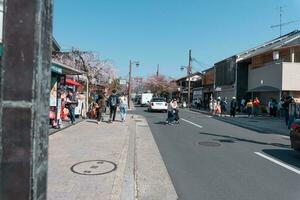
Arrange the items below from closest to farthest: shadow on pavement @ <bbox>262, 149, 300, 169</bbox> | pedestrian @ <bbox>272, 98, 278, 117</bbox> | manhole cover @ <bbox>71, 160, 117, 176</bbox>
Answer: manhole cover @ <bbox>71, 160, 117, 176</bbox>
shadow on pavement @ <bbox>262, 149, 300, 169</bbox>
pedestrian @ <bbox>272, 98, 278, 117</bbox>

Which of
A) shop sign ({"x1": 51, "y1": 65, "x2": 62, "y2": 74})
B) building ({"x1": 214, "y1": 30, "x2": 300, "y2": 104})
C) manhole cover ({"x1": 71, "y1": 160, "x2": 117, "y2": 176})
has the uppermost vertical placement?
building ({"x1": 214, "y1": 30, "x2": 300, "y2": 104})

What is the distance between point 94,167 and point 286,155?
627 cm

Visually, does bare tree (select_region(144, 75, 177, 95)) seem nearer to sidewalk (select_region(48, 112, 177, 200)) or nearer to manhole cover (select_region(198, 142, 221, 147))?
manhole cover (select_region(198, 142, 221, 147))

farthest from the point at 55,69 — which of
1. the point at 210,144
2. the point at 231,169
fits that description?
the point at 231,169

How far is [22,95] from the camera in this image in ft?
8.58

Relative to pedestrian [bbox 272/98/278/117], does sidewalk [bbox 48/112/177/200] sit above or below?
below

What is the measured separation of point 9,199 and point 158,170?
19.6ft

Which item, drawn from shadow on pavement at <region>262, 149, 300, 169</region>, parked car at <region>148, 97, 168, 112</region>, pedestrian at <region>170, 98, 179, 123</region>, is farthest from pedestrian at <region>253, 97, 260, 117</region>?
shadow on pavement at <region>262, 149, 300, 169</region>

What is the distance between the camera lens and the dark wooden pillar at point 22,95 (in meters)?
2.60

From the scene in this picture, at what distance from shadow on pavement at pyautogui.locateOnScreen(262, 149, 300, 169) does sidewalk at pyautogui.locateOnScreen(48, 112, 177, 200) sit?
353 cm

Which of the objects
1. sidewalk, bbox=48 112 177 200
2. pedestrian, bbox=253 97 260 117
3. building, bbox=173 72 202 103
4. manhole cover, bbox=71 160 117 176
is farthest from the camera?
building, bbox=173 72 202 103

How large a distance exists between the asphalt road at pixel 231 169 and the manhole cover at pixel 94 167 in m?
1.39

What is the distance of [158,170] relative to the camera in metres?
8.45

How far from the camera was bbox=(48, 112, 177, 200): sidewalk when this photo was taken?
609 cm
